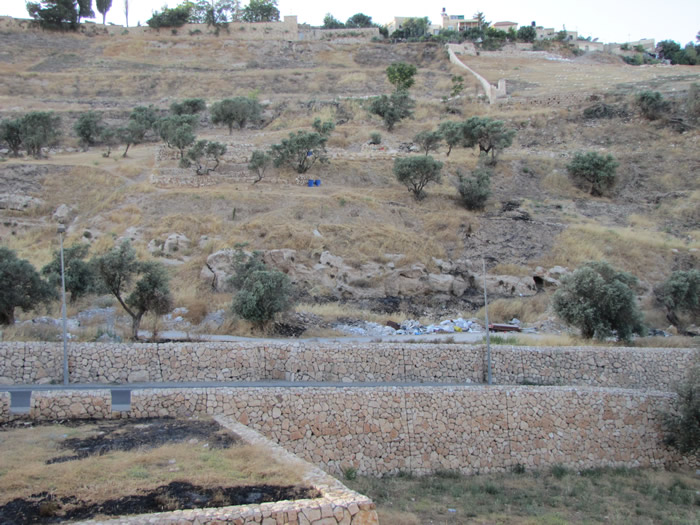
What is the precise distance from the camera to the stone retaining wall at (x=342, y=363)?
17312 millimetres

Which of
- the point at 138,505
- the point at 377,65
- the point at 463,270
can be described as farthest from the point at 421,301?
the point at 377,65

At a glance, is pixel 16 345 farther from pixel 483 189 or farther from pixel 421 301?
pixel 483 189

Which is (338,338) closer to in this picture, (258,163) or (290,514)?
(290,514)

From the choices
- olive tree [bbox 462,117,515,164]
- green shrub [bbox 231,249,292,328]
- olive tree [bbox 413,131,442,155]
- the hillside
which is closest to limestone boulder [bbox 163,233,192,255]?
the hillside

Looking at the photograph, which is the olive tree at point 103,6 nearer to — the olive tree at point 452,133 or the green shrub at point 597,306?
the olive tree at point 452,133

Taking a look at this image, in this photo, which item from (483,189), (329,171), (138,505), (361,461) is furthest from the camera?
(329,171)

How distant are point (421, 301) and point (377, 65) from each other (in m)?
57.1

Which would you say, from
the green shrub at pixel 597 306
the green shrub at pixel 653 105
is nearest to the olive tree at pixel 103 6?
the green shrub at pixel 653 105

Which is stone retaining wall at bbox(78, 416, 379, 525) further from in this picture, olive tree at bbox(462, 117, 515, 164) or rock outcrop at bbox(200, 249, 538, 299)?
olive tree at bbox(462, 117, 515, 164)

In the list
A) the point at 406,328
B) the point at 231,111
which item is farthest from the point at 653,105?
the point at 406,328

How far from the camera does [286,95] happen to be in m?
64.8

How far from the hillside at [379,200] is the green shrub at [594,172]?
2.66ft

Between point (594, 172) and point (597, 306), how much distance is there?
70.9 ft

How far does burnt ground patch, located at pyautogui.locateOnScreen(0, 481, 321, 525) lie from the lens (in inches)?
351
